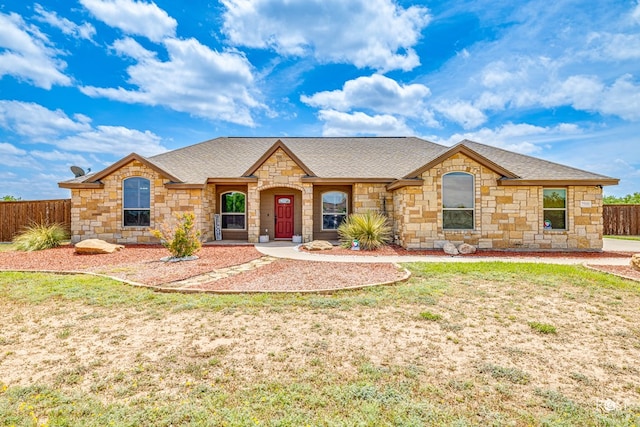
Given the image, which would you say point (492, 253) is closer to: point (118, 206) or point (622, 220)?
point (622, 220)

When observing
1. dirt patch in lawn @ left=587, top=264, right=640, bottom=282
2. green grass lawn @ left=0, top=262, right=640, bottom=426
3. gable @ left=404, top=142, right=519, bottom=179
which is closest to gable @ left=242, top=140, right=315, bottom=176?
gable @ left=404, top=142, right=519, bottom=179

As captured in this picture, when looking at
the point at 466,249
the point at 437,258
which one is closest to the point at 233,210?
the point at 437,258

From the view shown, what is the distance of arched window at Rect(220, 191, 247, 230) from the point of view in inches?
628

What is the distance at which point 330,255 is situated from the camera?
11312 millimetres

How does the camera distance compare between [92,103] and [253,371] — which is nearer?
[253,371]

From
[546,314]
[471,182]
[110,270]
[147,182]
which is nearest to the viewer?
[546,314]

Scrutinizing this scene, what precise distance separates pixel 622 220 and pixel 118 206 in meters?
29.5

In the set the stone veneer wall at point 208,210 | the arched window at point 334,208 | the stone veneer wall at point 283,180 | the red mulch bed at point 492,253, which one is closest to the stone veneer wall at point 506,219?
the red mulch bed at point 492,253

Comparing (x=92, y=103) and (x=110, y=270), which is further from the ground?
(x=92, y=103)

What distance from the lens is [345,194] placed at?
15.8m

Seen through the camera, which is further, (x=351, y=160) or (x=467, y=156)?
(x=351, y=160)

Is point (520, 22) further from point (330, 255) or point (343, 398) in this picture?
point (343, 398)

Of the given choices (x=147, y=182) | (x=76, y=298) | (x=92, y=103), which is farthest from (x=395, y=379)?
(x=92, y=103)

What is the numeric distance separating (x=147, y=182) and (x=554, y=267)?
54.0 feet
